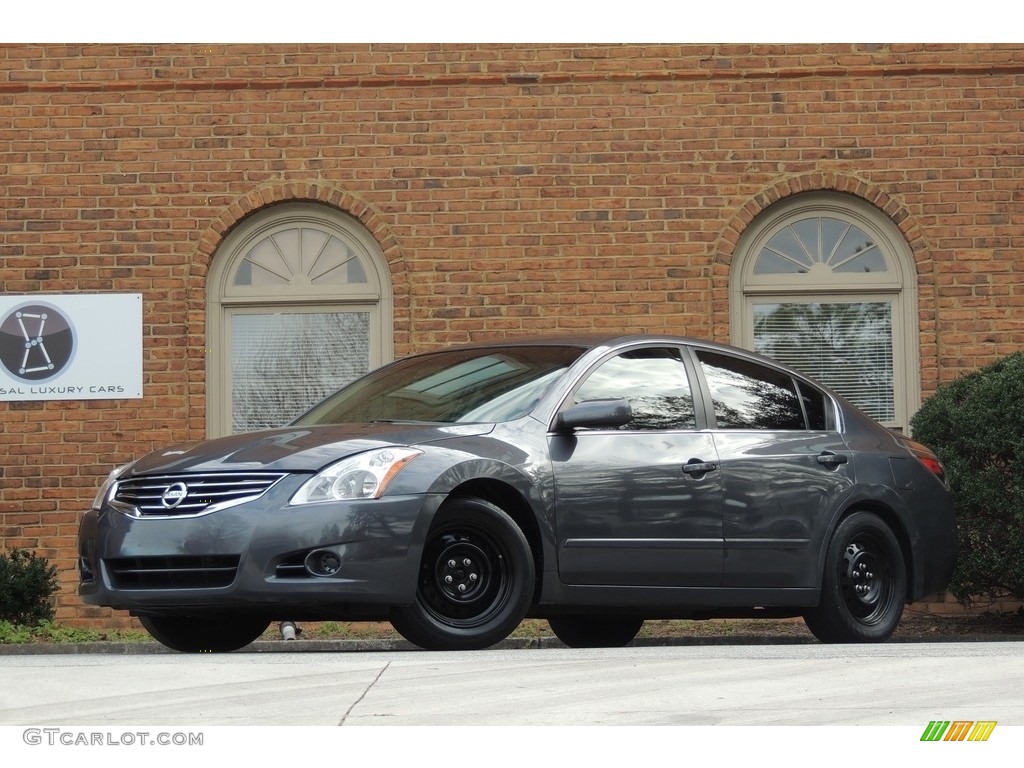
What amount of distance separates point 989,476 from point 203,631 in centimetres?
525

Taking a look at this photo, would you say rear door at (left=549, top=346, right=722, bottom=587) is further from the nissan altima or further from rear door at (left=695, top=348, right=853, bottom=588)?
rear door at (left=695, top=348, right=853, bottom=588)

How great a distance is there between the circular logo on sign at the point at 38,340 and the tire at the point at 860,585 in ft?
22.8

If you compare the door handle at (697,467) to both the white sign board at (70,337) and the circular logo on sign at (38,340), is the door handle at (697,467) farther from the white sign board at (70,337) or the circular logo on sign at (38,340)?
the circular logo on sign at (38,340)

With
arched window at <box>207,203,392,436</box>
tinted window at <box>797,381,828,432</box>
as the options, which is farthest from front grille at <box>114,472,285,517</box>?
arched window at <box>207,203,392,436</box>

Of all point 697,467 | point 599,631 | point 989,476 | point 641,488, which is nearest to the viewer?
point 641,488

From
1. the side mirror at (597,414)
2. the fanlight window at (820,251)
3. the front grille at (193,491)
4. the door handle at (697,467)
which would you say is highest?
the fanlight window at (820,251)

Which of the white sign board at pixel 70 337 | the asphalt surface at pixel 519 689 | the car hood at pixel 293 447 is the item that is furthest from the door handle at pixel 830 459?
the white sign board at pixel 70 337

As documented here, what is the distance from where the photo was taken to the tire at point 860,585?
8570mm

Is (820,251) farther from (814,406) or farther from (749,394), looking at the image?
(749,394)

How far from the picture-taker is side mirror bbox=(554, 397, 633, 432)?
7.66 m

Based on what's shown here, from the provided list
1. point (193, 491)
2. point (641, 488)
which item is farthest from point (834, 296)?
point (193, 491)

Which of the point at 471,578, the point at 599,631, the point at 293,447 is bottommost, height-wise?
the point at 599,631

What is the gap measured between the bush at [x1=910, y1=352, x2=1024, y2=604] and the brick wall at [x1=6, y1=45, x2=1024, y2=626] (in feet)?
7.25

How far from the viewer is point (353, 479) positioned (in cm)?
712
